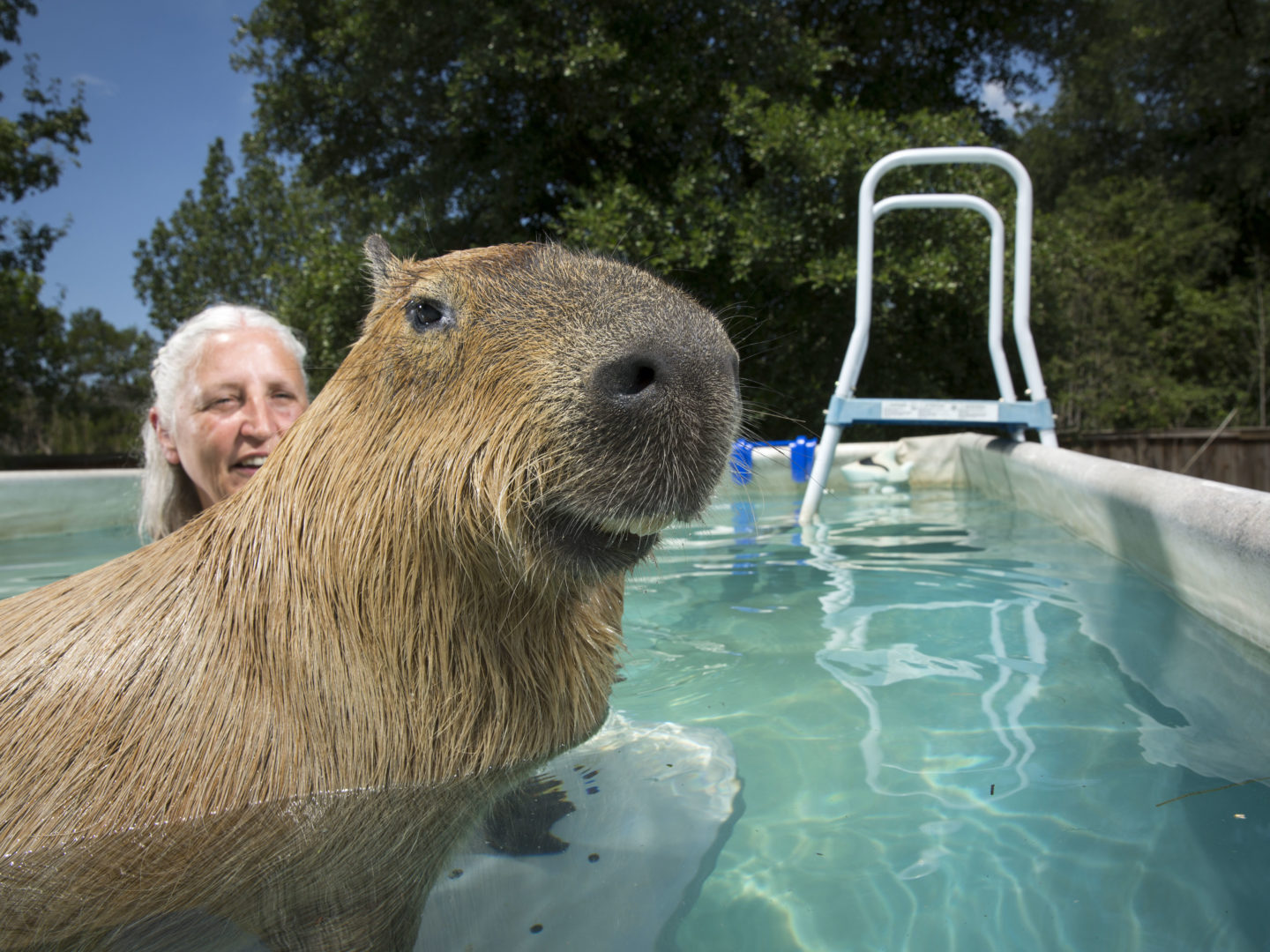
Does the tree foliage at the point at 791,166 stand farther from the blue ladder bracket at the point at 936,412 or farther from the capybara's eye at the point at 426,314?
the capybara's eye at the point at 426,314

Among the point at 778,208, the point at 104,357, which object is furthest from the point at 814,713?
the point at 104,357

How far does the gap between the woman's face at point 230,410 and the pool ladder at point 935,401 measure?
308 centimetres

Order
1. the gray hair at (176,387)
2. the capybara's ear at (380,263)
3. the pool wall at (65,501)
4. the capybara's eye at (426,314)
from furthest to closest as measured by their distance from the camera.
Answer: the pool wall at (65,501) < the gray hair at (176,387) < the capybara's ear at (380,263) < the capybara's eye at (426,314)

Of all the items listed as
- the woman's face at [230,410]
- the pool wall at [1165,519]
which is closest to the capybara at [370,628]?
the pool wall at [1165,519]

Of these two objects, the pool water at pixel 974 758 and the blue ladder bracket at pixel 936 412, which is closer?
the pool water at pixel 974 758

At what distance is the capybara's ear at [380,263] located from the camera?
1632 mm

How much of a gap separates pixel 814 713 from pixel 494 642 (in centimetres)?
87

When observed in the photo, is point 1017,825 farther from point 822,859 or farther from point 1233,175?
point 1233,175

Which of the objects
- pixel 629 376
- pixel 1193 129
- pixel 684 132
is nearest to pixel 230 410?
pixel 629 376

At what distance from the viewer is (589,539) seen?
1.27 m

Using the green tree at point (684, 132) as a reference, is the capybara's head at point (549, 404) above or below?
below

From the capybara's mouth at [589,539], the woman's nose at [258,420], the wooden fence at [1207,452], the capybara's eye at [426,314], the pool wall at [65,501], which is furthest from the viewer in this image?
the wooden fence at [1207,452]

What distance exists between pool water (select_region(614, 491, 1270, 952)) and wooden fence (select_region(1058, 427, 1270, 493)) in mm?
5564

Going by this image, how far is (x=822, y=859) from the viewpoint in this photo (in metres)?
1.30
